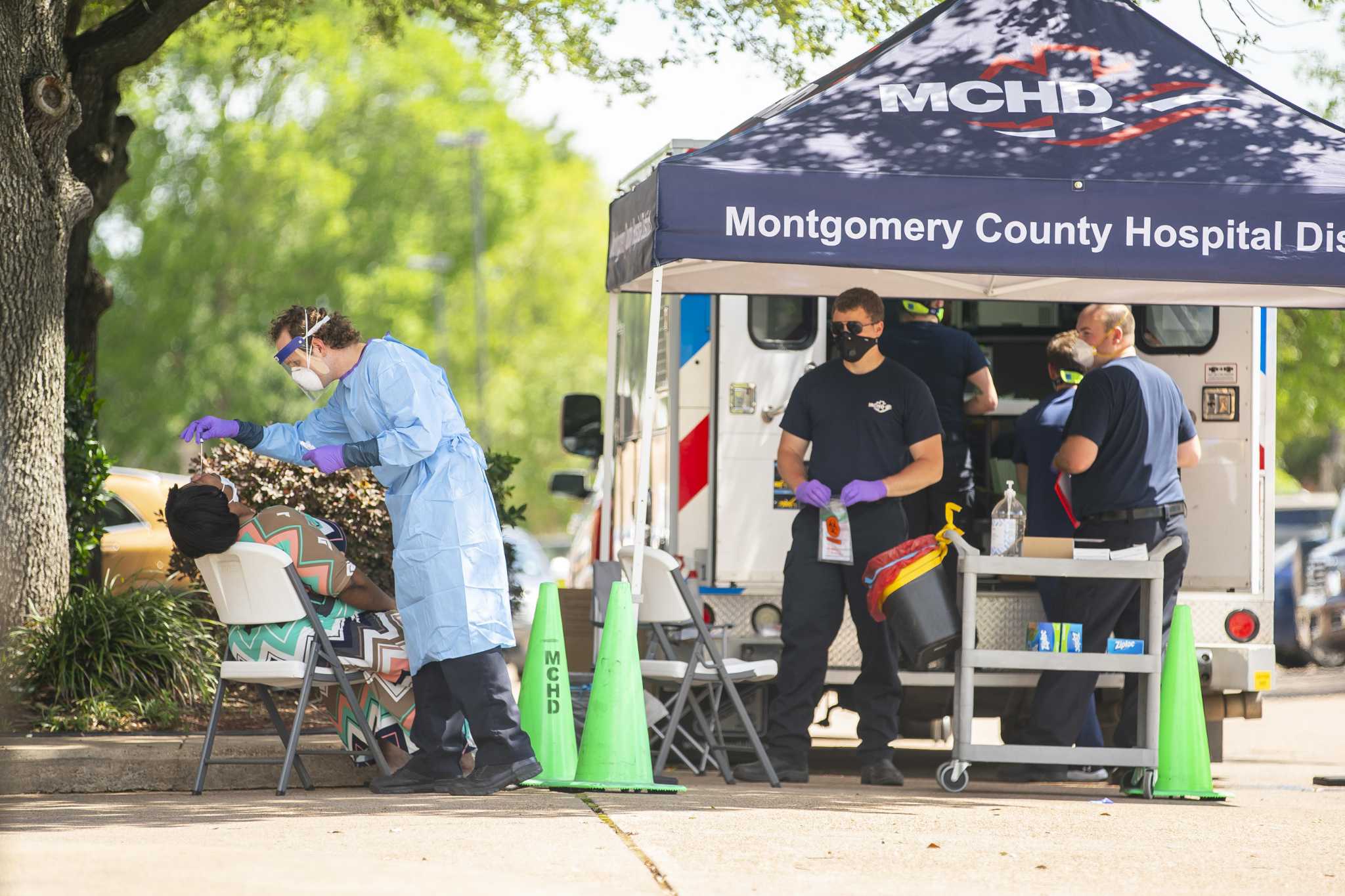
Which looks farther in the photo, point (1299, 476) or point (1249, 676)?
point (1299, 476)

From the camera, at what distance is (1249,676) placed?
827cm

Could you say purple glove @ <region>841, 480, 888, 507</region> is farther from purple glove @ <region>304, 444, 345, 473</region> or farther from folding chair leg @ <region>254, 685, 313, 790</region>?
folding chair leg @ <region>254, 685, 313, 790</region>

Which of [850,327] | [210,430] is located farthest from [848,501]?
[210,430]

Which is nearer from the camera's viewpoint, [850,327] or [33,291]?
[850,327]

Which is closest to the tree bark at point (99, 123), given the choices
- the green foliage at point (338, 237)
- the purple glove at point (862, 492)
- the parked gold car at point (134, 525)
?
the parked gold car at point (134, 525)

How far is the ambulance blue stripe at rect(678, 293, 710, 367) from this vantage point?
8570 mm

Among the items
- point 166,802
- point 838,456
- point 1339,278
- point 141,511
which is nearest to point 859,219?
point 838,456

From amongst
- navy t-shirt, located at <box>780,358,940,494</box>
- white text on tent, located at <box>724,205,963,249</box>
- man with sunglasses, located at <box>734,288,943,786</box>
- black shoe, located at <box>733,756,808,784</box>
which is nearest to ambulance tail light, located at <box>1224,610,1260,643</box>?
man with sunglasses, located at <box>734,288,943,786</box>

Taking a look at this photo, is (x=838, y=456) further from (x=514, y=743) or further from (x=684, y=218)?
(x=514, y=743)

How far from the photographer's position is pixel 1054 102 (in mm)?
7520

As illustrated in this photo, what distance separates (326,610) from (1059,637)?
2.87m

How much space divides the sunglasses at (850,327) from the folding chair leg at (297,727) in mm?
2436

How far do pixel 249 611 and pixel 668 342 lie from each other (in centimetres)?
258

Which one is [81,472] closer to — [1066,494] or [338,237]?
[1066,494]
